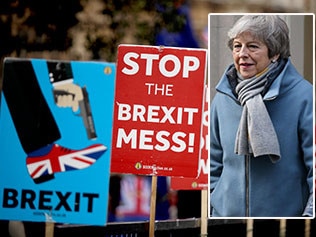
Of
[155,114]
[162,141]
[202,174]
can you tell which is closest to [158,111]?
[155,114]

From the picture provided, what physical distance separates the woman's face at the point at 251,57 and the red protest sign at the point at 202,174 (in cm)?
24

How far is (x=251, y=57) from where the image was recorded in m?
4.78

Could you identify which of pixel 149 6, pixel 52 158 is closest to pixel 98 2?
pixel 149 6

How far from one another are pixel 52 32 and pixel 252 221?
158 centimetres

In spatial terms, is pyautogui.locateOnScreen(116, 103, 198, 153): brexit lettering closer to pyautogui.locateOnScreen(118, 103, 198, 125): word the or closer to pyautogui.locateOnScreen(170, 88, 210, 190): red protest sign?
pyautogui.locateOnScreen(118, 103, 198, 125): word the

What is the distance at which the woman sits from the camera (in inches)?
187

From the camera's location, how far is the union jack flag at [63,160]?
441cm

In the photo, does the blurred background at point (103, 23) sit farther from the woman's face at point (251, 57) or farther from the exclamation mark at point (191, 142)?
the exclamation mark at point (191, 142)

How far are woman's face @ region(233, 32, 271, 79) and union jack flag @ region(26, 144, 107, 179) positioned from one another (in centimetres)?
93

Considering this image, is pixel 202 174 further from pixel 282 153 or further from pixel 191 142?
pixel 282 153

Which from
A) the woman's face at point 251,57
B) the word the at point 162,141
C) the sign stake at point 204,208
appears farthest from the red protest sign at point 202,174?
the woman's face at point 251,57

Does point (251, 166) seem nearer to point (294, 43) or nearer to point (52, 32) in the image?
point (294, 43)

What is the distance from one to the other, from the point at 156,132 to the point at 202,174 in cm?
41

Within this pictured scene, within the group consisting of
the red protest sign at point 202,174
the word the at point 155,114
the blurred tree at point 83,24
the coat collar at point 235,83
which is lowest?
the red protest sign at point 202,174
